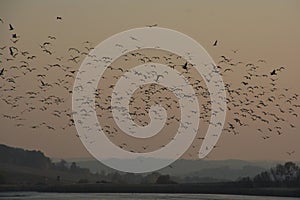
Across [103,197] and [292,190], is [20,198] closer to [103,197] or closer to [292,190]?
[103,197]

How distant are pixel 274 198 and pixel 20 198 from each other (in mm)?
3758

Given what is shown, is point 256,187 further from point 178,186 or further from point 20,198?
point 20,198

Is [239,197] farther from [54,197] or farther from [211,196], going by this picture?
[54,197]

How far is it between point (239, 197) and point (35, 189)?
308cm

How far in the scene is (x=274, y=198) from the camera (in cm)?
1620

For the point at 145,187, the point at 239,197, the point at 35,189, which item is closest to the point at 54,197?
the point at 35,189

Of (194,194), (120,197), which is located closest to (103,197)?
(120,197)

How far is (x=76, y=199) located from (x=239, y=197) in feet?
7.95

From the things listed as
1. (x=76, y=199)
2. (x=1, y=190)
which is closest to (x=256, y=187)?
(x=76, y=199)

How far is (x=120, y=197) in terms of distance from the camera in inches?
642

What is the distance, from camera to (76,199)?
16281 mm

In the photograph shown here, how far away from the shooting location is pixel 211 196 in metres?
16.3

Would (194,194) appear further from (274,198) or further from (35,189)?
(35,189)

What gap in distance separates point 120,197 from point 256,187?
2025 millimetres
